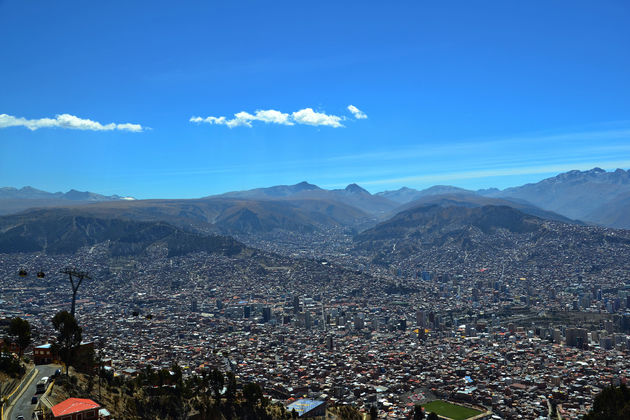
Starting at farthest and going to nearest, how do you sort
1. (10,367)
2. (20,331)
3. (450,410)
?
(450,410)
(20,331)
(10,367)

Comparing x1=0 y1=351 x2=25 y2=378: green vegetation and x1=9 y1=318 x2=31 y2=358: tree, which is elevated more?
x1=9 y1=318 x2=31 y2=358: tree

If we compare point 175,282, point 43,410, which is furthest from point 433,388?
point 175,282

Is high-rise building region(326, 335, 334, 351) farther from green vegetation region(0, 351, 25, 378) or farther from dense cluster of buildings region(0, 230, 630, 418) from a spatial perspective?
green vegetation region(0, 351, 25, 378)

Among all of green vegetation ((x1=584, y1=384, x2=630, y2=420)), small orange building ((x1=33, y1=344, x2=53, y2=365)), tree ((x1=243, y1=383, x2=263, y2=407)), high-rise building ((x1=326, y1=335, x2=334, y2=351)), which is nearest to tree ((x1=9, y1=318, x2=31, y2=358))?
small orange building ((x1=33, y1=344, x2=53, y2=365))

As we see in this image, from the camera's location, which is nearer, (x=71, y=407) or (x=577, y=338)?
(x=71, y=407)

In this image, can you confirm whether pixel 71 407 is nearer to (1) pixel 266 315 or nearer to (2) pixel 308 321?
(2) pixel 308 321

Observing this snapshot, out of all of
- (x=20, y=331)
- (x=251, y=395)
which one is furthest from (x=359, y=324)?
(x=20, y=331)
